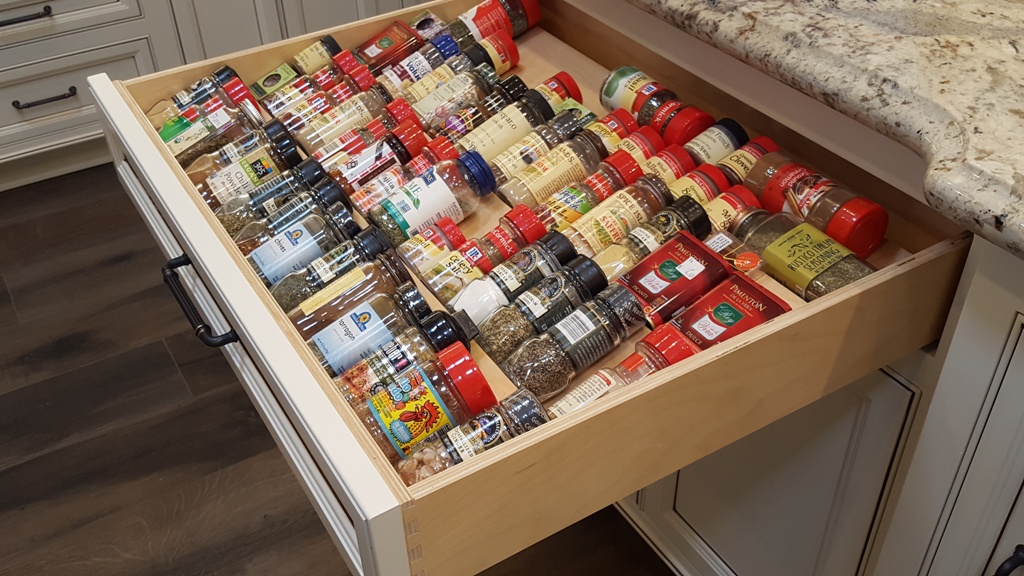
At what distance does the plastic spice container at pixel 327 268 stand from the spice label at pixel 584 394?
262 millimetres

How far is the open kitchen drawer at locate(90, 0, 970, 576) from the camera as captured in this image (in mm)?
688

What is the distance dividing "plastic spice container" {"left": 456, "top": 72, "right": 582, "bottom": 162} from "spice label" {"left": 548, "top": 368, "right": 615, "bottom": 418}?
357 mm

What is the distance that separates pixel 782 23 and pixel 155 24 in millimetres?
1933

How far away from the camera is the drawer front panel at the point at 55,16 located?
222 cm

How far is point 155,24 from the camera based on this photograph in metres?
2.40

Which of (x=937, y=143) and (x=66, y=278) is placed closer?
(x=937, y=143)

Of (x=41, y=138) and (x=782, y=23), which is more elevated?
(x=782, y=23)

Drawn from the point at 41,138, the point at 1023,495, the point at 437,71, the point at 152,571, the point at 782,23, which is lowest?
the point at 152,571

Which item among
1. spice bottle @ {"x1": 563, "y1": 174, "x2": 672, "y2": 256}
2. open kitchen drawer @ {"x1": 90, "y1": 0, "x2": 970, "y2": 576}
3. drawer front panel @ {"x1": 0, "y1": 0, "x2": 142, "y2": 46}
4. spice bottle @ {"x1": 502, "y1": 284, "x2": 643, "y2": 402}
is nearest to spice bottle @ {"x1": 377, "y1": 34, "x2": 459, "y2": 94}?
open kitchen drawer @ {"x1": 90, "y1": 0, "x2": 970, "y2": 576}

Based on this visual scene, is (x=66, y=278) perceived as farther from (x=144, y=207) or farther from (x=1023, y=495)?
(x=1023, y=495)

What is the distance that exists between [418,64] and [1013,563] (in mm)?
858

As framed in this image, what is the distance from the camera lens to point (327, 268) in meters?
0.94

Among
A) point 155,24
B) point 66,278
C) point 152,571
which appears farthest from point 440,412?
point 155,24

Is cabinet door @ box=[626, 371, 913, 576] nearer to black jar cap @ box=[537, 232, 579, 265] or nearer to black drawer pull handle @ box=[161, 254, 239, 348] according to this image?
black jar cap @ box=[537, 232, 579, 265]
